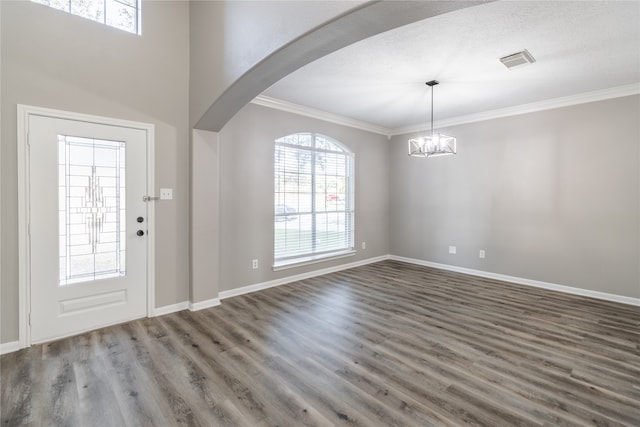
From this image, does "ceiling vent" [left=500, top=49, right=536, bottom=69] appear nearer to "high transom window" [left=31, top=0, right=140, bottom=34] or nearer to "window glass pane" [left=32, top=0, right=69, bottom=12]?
"high transom window" [left=31, top=0, right=140, bottom=34]

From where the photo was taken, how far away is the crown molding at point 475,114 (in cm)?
403

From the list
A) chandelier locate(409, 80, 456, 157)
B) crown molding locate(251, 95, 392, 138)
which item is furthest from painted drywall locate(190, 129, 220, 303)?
chandelier locate(409, 80, 456, 157)

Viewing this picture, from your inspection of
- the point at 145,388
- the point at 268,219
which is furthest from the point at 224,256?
the point at 145,388

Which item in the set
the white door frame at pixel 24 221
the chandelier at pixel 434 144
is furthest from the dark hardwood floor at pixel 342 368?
the chandelier at pixel 434 144

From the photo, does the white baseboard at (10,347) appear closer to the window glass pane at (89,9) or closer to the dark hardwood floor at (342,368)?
the dark hardwood floor at (342,368)

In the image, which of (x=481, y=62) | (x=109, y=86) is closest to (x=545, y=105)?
(x=481, y=62)

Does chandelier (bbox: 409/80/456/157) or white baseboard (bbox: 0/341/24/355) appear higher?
chandelier (bbox: 409/80/456/157)

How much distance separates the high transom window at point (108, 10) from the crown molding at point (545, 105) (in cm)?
482

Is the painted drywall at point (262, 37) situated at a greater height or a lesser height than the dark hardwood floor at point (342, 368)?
greater

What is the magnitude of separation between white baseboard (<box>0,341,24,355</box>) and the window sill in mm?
2803

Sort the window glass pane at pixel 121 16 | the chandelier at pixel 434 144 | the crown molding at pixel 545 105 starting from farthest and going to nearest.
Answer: the crown molding at pixel 545 105, the chandelier at pixel 434 144, the window glass pane at pixel 121 16

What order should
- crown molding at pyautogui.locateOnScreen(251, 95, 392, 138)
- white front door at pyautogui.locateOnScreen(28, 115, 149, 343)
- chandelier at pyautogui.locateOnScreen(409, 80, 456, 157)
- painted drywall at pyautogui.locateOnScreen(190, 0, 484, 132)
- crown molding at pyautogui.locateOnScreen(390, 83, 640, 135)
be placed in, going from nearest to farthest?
1. painted drywall at pyautogui.locateOnScreen(190, 0, 484, 132)
2. white front door at pyautogui.locateOnScreen(28, 115, 149, 343)
3. chandelier at pyautogui.locateOnScreen(409, 80, 456, 157)
4. crown molding at pyautogui.locateOnScreen(390, 83, 640, 135)
5. crown molding at pyautogui.locateOnScreen(251, 95, 392, 138)

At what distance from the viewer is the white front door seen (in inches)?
109

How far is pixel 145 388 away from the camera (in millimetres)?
2154
